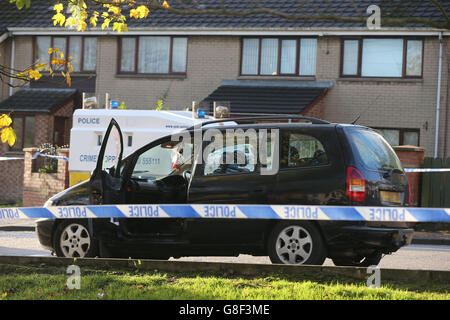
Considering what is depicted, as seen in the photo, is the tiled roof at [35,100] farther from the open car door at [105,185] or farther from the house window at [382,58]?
the open car door at [105,185]

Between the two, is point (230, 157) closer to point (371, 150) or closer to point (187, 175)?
point (187, 175)

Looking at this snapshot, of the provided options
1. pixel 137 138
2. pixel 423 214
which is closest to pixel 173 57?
pixel 137 138

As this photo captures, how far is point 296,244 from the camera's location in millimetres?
8148

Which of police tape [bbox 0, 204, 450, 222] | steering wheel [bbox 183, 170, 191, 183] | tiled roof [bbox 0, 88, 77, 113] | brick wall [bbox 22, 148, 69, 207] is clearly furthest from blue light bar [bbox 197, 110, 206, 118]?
tiled roof [bbox 0, 88, 77, 113]

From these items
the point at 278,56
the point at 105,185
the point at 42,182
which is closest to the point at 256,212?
the point at 105,185

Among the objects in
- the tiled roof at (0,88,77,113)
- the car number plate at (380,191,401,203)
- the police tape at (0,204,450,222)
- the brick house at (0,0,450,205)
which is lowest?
the police tape at (0,204,450,222)

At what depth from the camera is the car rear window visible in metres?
8.24

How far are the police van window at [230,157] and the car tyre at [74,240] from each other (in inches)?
65.9

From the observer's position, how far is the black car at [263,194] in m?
8.06

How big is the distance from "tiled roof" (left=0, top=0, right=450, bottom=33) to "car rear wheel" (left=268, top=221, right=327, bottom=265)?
45.8 feet

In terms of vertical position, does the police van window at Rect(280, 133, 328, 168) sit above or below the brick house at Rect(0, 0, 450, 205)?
below

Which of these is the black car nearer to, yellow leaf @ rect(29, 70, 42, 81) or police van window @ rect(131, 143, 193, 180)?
police van window @ rect(131, 143, 193, 180)

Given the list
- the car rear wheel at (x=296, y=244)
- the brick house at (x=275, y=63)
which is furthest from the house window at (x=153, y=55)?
the car rear wheel at (x=296, y=244)
